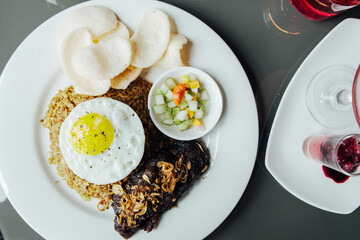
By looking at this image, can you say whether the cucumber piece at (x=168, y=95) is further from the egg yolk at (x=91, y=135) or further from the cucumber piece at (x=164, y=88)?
the egg yolk at (x=91, y=135)

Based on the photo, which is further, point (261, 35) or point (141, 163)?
point (261, 35)

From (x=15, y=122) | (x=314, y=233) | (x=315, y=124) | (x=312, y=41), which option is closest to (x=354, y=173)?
(x=315, y=124)

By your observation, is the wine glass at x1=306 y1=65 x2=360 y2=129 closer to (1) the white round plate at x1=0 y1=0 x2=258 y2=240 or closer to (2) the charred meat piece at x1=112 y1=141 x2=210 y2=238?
(1) the white round plate at x1=0 y1=0 x2=258 y2=240

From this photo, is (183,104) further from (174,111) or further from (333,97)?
(333,97)

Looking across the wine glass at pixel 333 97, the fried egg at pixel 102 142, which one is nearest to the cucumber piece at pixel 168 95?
the fried egg at pixel 102 142

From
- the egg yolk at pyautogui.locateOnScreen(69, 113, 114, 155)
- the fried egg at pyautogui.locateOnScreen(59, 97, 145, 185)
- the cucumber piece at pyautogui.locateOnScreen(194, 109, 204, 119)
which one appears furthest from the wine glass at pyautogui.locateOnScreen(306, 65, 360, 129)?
the egg yolk at pyautogui.locateOnScreen(69, 113, 114, 155)

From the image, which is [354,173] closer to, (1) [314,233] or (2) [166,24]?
(1) [314,233]

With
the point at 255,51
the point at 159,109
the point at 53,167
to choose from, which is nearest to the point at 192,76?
the point at 159,109
